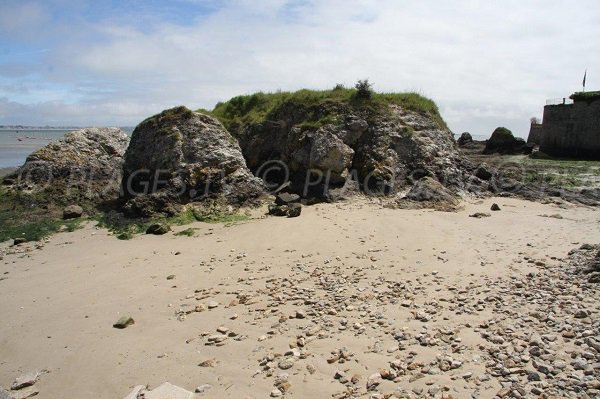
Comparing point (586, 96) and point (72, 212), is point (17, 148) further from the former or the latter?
point (586, 96)

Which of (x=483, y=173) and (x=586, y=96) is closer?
(x=483, y=173)

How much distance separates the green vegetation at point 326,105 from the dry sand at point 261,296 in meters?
6.15

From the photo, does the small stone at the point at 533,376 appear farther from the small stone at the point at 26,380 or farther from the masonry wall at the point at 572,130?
the masonry wall at the point at 572,130

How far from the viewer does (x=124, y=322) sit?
6.47 metres

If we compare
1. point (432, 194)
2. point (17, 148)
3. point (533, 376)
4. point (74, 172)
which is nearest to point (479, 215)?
point (432, 194)

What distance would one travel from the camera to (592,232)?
10.3 m

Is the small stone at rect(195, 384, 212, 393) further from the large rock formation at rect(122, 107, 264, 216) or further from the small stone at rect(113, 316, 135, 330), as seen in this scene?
the large rock formation at rect(122, 107, 264, 216)

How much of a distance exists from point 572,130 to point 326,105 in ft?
78.1

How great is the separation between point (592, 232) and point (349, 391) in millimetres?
8653

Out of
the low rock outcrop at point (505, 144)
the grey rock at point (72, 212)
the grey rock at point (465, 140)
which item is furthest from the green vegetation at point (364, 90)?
the grey rock at point (465, 140)

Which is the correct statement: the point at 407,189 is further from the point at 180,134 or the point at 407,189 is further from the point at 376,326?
the point at 376,326

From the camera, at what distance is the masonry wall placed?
100ft

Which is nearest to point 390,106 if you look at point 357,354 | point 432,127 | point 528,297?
point 432,127

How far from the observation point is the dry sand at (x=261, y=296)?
5078mm
